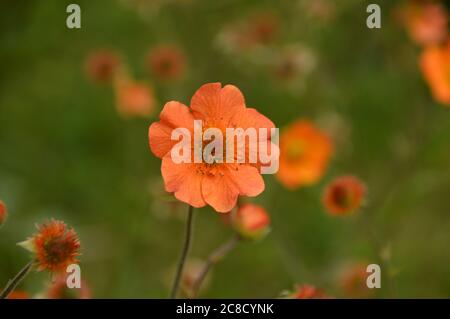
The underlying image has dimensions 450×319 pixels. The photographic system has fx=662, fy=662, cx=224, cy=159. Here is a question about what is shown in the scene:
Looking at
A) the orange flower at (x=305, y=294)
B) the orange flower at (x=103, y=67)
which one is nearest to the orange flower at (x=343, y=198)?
the orange flower at (x=305, y=294)

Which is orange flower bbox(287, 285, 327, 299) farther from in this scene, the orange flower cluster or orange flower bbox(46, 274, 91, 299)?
the orange flower cluster

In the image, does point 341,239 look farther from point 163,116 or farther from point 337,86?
point 163,116

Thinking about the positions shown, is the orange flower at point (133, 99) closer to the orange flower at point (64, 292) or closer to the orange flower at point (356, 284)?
the orange flower at point (356, 284)

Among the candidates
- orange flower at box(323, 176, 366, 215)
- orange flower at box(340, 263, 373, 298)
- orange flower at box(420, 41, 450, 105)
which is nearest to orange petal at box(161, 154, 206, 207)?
orange flower at box(323, 176, 366, 215)

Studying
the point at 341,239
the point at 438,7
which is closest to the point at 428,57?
the point at 438,7

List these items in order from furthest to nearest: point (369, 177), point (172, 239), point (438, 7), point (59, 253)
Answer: point (438, 7) → point (369, 177) → point (172, 239) → point (59, 253)

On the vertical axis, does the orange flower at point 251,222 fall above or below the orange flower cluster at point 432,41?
below
